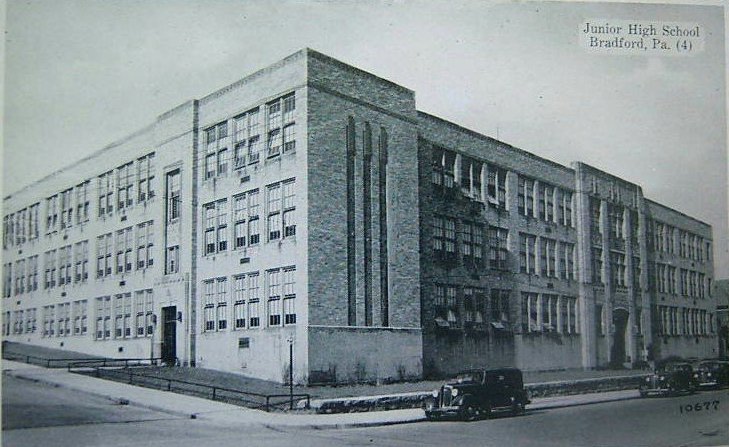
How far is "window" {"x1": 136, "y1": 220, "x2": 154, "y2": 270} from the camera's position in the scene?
18.5 metres

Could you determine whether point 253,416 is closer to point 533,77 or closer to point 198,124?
point 198,124

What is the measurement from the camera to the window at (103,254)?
17739mm

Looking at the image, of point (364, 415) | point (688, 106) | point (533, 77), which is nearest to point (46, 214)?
point (364, 415)

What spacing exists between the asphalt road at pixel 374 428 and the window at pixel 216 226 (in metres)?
4.15

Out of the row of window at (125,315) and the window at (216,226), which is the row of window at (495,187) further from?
the row of window at (125,315)

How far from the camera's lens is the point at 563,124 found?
18.0 m

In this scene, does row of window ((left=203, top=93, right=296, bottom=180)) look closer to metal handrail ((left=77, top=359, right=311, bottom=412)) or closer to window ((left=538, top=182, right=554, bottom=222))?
metal handrail ((left=77, top=359, right=311, bottom=412))

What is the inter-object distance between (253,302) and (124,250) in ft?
10.6

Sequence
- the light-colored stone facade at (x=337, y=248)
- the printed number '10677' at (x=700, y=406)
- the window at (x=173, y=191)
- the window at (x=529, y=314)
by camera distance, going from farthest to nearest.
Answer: the window at (x=529, y=314)
the printed number '10677' at (x=700, y=406)
the window at (x=173, y=191)
the light-colored stone facade at (x=337, y=248)

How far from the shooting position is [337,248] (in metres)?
16.6

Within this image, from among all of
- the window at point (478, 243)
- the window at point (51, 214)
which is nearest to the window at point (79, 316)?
the window at point (51, 214)

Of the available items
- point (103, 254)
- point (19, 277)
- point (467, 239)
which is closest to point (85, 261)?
point (103, 254)

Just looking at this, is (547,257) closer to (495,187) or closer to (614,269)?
(614,269)

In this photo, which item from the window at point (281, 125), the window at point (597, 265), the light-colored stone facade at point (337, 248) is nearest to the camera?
the light-colored stone facade at point (337, 248)
